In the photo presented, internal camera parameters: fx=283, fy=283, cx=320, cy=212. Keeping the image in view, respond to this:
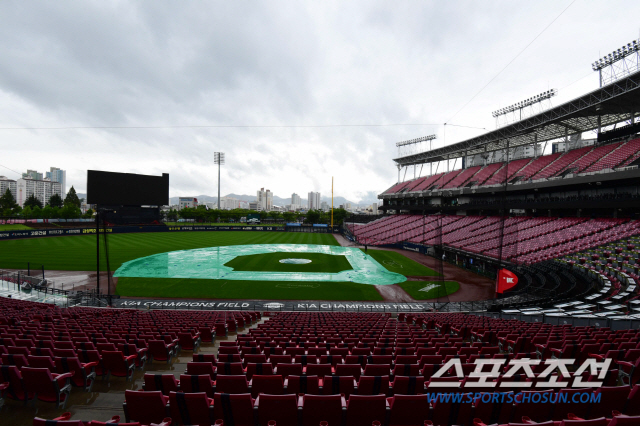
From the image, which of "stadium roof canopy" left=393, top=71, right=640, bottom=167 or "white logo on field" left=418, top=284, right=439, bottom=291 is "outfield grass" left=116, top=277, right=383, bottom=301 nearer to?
"white logo on field" left=418, top=284, right=439, bottom=291

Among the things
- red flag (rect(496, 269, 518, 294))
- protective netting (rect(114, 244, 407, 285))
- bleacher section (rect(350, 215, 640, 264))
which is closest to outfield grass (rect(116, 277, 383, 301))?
protective netting (rect(114, 244, 407, 285))

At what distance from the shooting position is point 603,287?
18.8 meters

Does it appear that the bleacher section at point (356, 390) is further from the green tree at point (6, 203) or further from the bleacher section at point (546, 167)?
the green tree at point (6, 203)

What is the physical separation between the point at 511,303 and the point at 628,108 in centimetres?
3855

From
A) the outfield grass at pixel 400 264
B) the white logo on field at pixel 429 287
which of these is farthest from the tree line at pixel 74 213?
the white logo on field at pixel 429 287

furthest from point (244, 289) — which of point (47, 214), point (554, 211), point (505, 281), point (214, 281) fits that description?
point (47, 214)

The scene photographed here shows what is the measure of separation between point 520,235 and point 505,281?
23911mm

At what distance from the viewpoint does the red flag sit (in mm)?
18964

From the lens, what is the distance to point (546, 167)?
46281 millimetres

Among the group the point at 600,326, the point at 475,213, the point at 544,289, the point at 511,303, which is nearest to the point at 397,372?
the point at 600,326

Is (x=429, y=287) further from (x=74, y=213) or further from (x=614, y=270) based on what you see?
(x=74, y=213)

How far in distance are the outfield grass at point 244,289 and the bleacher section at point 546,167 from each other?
15425 millimetres

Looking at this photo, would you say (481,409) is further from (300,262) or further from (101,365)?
(300,262)

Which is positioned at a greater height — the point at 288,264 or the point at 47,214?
the point at 47,214
